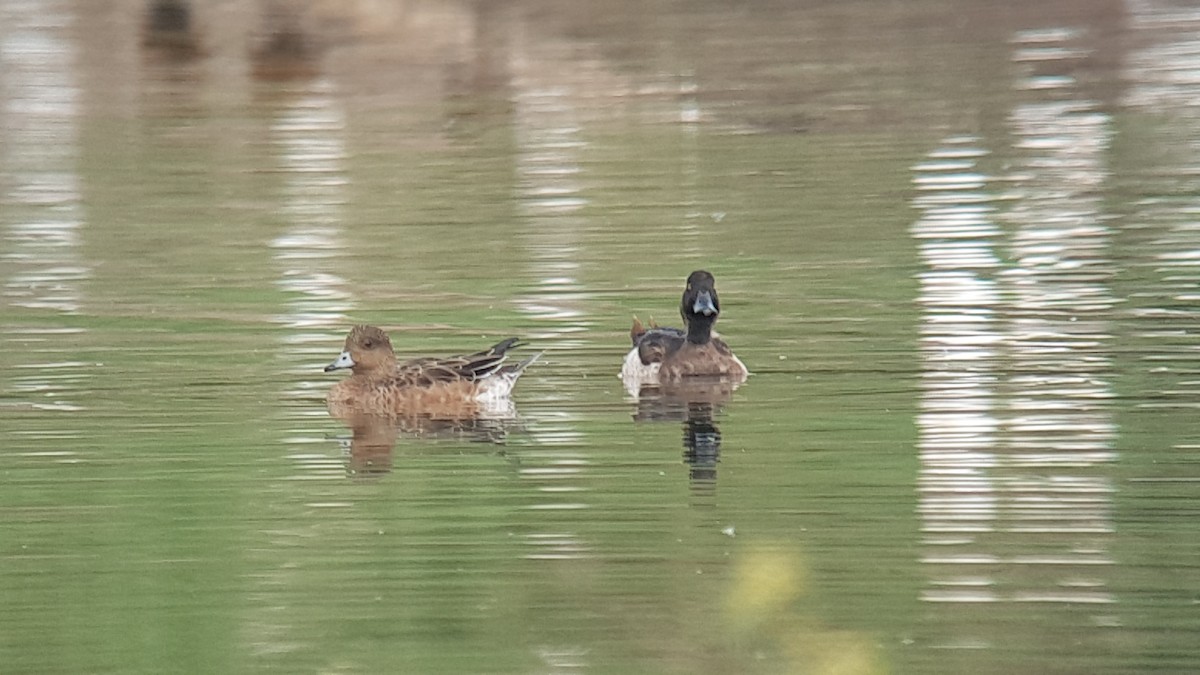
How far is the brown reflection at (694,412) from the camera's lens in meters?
10.9

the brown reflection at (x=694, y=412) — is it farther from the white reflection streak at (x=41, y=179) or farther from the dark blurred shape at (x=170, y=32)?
the dark blurred shape at (x=170, y=32)

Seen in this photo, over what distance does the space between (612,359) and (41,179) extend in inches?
371

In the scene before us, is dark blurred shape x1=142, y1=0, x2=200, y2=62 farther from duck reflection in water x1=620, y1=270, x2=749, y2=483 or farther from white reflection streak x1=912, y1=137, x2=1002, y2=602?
duck reflection in water x1=620, y1=270, x2=749, y2=483

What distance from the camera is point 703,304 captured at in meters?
13.3

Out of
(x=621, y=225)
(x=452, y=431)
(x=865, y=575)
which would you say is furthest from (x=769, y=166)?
(x=865, y=575)

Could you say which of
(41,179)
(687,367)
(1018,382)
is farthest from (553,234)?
(41,179)

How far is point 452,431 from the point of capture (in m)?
12.1

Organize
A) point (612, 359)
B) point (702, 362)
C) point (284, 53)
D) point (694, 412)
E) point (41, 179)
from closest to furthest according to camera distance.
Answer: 1. point (694, 412)
2. point (702, 362)
3. point (612, 359)
4. point (41, 179)
5. point (284, 53)

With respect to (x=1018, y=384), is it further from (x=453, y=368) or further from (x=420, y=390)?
(x=420, y=390)

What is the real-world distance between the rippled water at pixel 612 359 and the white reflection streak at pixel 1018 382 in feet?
0.11

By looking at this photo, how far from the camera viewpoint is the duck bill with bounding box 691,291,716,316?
13.3 meters

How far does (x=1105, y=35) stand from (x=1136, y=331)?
53.1ft

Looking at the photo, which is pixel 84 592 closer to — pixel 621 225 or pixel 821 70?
pixel 621 225

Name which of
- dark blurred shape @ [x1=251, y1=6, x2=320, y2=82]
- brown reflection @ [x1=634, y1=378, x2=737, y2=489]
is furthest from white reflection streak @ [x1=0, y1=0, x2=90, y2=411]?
brown reflection @ [x1=634, y1=378, x2=737, y2=489]
